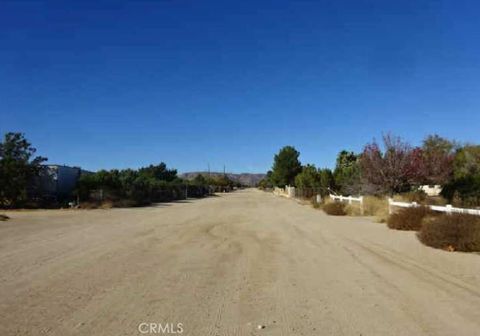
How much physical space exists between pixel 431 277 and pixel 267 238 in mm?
8615

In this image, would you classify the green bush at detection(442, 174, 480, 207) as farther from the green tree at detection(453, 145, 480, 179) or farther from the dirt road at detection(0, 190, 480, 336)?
the green tree at detection(453, 145, 480, 179)

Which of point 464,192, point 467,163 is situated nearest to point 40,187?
point 464,192

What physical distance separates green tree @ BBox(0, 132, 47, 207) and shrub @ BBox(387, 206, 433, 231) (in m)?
31.8

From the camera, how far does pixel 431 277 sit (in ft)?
35.9

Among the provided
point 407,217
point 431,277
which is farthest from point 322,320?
point 407,217

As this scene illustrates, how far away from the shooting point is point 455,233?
1509 cm

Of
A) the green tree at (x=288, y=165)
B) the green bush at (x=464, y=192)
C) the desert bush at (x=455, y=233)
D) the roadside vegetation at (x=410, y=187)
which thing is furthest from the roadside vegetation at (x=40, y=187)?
the green tree at (x=288, y=165)

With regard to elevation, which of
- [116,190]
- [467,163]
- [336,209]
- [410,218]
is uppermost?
[467,163]

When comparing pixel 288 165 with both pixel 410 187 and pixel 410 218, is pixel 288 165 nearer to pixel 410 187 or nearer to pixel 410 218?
pixel 410 187

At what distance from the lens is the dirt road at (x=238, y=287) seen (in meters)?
7.32

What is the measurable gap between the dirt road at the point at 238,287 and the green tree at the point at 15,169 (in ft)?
91.9

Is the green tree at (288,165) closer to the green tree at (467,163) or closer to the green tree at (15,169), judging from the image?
the green tree at (467,163)

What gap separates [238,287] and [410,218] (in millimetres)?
13492

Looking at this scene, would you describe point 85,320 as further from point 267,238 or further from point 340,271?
point 267,238
